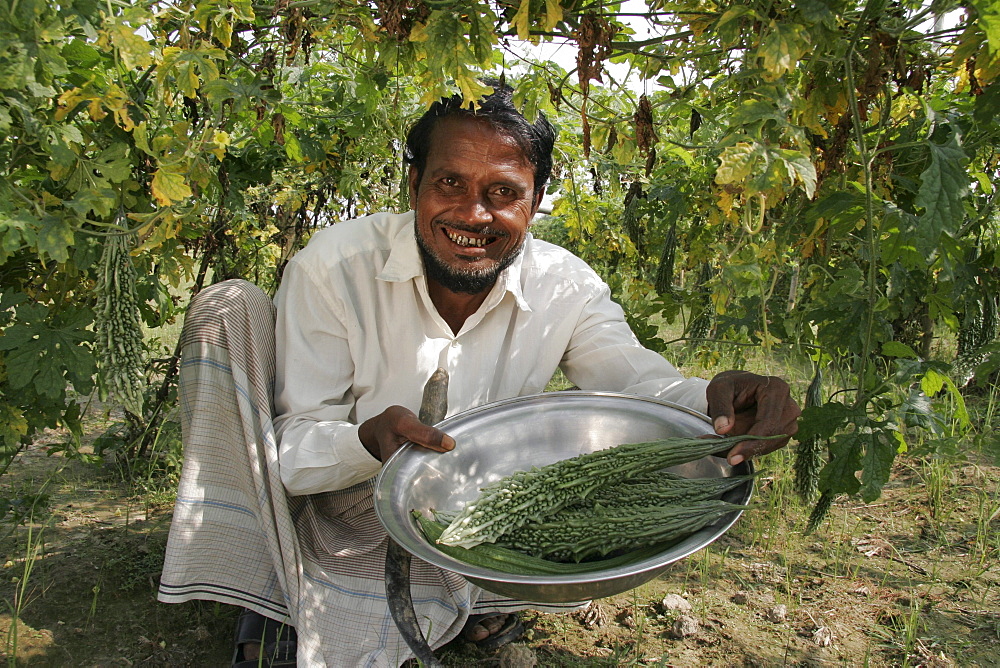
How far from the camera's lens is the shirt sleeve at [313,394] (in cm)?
229

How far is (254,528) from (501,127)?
1524 millimetres

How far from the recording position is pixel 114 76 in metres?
2.49

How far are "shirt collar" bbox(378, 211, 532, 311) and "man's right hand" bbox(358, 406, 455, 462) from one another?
0.70 m

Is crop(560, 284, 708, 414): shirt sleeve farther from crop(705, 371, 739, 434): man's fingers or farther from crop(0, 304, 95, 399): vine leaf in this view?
crop(0, 304, 95, 399): vine leaf

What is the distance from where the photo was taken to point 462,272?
259 centimetres

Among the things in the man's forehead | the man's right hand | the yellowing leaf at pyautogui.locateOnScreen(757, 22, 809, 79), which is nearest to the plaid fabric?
the man's right hand

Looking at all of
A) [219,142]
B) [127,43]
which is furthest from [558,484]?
[127,43]

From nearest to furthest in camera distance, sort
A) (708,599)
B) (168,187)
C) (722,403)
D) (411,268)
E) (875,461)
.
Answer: (168,187), (722,403), (875,461), (411,268), (708,599)

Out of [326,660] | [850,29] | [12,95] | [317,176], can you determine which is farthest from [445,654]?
[317,176]

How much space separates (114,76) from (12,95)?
2.07 feet

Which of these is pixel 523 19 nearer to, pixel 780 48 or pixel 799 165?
pixel 780 48

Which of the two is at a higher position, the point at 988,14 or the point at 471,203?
the point at 988,14

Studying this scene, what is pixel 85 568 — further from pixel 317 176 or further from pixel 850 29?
pixel 850 29

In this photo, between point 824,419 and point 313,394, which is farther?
point 313,394
